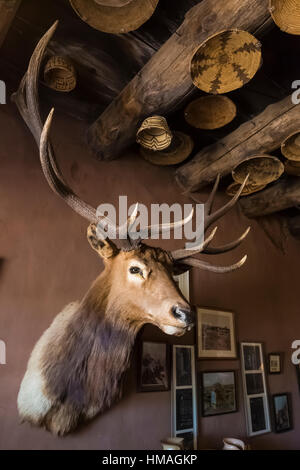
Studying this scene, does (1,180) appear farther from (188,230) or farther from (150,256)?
(188,230)

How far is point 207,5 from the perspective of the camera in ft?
5.45

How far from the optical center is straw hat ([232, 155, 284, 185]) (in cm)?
261

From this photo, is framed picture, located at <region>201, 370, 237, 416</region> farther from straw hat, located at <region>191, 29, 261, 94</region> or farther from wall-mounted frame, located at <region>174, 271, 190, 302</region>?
straw hat, located at <region>191, 29, 261, 94</region>

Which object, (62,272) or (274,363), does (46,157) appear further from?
(274,363)

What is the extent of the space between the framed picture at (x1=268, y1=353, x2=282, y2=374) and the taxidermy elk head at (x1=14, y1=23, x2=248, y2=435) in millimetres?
2079

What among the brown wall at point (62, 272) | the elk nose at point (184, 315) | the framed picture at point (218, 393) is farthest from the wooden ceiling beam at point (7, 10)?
the framed picture at point (218, 393)

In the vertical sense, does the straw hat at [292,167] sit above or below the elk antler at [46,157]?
above

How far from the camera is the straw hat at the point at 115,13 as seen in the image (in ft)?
5.08

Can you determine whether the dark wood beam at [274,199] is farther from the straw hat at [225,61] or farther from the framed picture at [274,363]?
the straw hat at [225,61]

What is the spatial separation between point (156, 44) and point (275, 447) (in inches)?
139

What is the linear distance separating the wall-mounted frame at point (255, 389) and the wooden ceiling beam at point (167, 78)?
A: 228 cm

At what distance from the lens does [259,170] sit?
2.68m
